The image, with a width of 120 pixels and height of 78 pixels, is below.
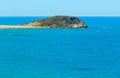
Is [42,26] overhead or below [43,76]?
below

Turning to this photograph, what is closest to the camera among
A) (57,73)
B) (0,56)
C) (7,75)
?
(7,75)

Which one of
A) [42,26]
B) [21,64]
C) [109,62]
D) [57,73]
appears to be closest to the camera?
[57,73]

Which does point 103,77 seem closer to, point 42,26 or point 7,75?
point 7,75

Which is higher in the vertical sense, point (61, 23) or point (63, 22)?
point (63, 22)

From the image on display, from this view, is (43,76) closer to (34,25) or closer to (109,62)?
(109,62)

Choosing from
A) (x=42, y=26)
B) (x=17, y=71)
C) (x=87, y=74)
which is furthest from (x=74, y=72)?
(x=42, y=26)

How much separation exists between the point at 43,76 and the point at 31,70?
15.7 ft

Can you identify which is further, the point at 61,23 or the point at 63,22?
the point at 61,23

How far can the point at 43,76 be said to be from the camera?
52281mm

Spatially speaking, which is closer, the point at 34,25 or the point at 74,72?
the point at 74,72

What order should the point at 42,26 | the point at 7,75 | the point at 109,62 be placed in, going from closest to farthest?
the point at 7,75
the point at 109,62
the point at 42,26

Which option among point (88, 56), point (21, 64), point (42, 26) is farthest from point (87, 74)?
point (42, 26)

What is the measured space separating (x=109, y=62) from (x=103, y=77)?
50.2 ft

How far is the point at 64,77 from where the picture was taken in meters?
52.0
